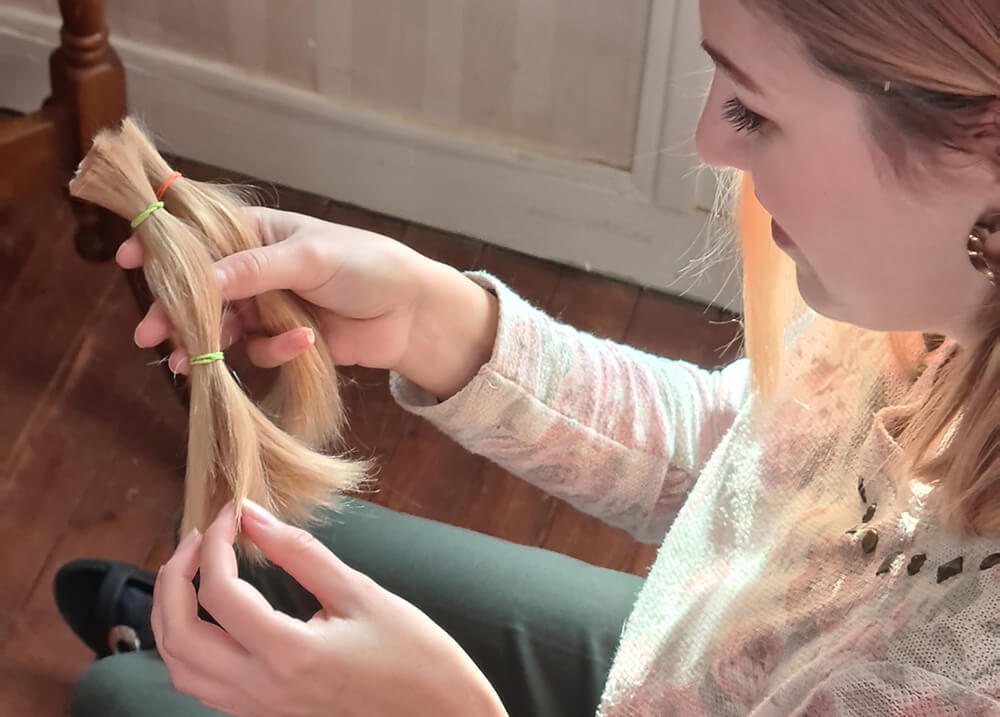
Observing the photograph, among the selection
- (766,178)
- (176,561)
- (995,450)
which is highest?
(766,178)

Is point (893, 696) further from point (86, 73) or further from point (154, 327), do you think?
point (86, 73)

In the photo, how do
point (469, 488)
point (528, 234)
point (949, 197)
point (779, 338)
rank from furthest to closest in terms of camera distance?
point (528, 234) < point (469, 488) < point (779, 338) < point (949, 197)

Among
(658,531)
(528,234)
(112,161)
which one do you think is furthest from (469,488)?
(112,161)

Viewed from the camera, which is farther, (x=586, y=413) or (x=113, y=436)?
(x=113, y=436)

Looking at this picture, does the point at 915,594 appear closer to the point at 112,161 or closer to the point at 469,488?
the point at 112,161

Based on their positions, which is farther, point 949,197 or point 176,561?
point 176,561

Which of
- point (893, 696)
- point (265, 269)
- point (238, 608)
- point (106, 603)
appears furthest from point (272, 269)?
point (106, 603)

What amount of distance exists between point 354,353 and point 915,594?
1.35ft

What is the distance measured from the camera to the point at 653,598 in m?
0.73

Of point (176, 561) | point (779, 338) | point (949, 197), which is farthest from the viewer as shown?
point (779, 338)

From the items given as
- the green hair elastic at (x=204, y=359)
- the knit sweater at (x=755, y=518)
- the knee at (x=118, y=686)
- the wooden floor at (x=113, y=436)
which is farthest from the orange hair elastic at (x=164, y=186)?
the wooden floor at (x=113, y=436)

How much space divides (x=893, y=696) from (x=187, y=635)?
0.40m

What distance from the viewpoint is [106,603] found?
3.54ft

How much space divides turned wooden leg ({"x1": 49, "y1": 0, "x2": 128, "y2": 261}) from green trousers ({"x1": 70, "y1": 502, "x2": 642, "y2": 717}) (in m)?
0.59
